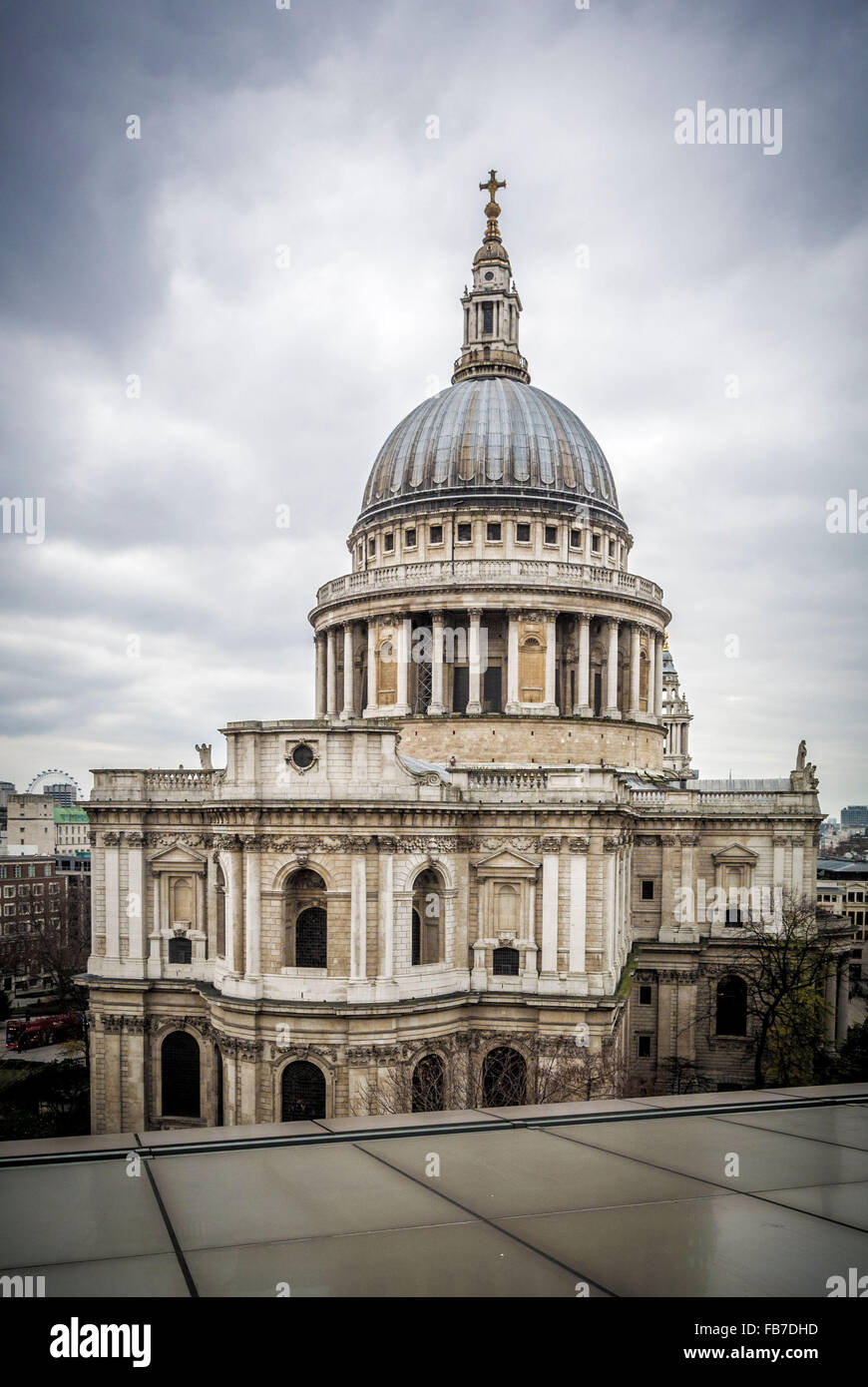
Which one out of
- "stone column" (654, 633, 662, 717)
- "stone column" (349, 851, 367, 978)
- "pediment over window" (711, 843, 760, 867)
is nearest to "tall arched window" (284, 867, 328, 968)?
"stone column" (349, 851, 367, 978)

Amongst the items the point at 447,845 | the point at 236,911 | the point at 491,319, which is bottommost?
the point at 236,911

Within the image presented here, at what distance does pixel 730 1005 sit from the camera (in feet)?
179

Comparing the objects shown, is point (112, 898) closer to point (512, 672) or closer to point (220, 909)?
point (220, 909)

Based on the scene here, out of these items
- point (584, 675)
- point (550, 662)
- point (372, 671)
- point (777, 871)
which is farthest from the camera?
A: point (372, 671)

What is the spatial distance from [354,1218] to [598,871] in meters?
34.0

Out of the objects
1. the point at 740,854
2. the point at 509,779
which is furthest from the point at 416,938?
the point at 740,854

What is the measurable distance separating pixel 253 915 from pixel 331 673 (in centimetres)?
2619

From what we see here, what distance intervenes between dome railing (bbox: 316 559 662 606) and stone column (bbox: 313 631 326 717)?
5.38 m

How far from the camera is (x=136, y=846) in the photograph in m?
46.5

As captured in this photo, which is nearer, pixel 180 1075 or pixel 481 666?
pixel 180 1075

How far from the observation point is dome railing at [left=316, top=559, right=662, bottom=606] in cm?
5712

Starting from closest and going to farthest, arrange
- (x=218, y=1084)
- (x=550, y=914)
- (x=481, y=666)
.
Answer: (x=550, y=914) < (x=218, y=1084) < (x=481, y=666)

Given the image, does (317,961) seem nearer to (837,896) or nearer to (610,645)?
(610,645)

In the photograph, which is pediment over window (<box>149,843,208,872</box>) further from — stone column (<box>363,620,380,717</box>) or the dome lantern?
the dome lantern
